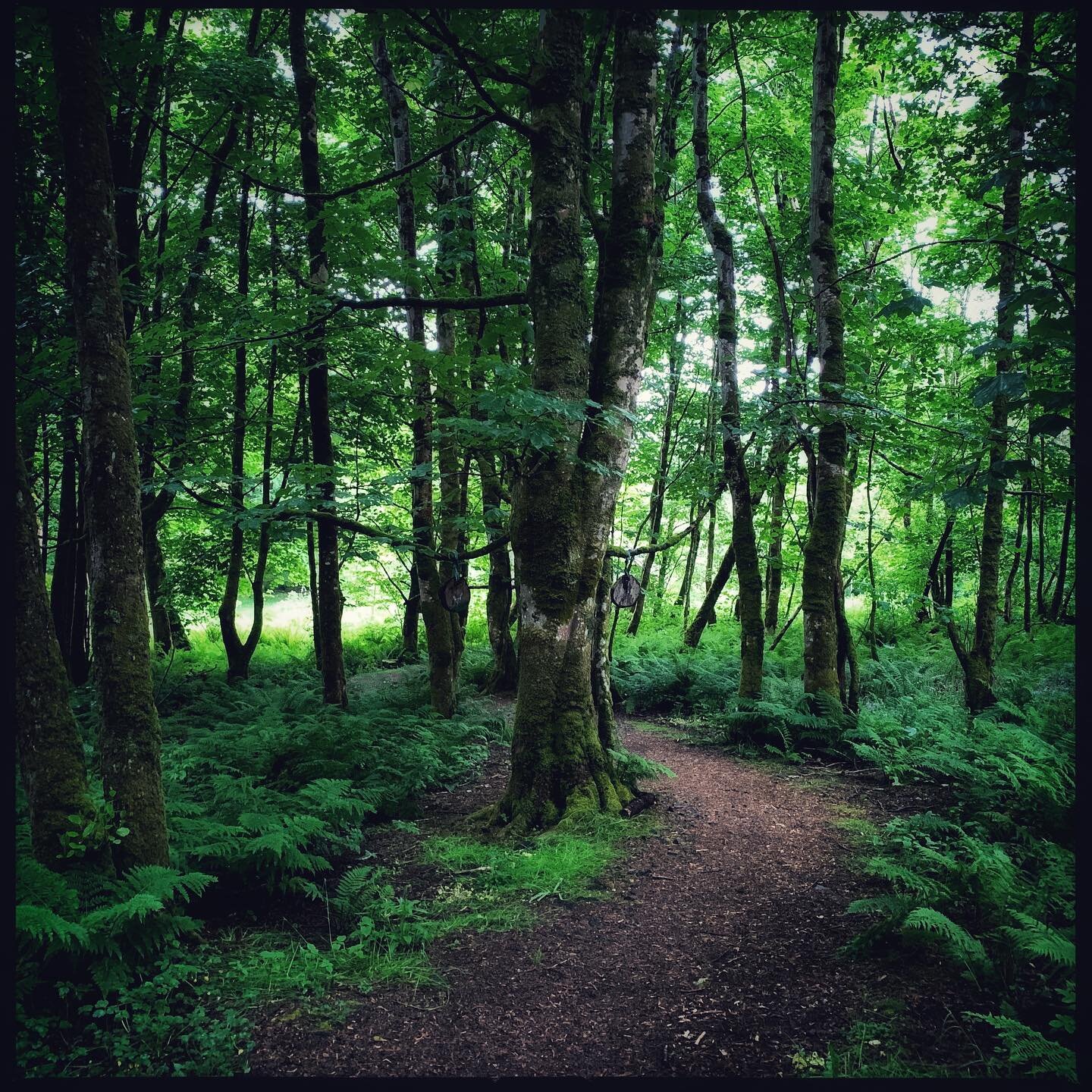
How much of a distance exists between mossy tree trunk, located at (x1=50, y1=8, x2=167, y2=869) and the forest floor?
155 centimetres

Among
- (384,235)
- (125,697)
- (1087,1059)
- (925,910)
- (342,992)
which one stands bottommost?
(342,992)

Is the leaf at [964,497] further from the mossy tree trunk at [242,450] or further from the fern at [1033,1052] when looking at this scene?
the mossy tree trunk at [242,450]

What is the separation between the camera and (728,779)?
754 centimetres

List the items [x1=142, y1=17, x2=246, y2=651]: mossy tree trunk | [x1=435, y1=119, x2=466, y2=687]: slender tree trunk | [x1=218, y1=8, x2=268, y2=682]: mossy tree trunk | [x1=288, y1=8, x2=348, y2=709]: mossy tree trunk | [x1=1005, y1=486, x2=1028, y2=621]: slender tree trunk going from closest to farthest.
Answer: [x1=435, y1=119, x2=466, y2=687]: slender tree trunk
[x1=288, y1=8, x2=348, y2=709]: mossy tree trunk
[x1=142, y1=17, x2=246, y2=651]: mossy tree trunk
[x1=218, y1=8, x2=268, y2=682]: mossy tree trunk
[x1=1005, y1=486, x2=1028, y2=621]: slender tree trunk

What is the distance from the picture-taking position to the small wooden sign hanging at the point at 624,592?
298 inches

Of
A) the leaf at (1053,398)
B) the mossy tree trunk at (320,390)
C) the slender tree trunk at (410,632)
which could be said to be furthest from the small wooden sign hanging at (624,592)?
the slender tree trunk at (410,632)

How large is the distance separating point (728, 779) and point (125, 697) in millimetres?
6234

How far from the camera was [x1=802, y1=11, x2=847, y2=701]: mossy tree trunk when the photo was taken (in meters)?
8.52

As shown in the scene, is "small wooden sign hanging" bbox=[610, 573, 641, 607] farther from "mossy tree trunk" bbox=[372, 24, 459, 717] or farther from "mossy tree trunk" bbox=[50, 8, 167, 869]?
"mossy tree trunk" bbox=[50, 8, 167, 869]

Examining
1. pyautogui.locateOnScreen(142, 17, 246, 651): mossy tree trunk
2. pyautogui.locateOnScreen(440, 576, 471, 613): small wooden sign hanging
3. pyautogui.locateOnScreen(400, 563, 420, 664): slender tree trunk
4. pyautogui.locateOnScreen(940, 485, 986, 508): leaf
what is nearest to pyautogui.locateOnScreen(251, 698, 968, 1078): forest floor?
pyautogui.locateOnScreen(940, 485, 986, 508): leaf

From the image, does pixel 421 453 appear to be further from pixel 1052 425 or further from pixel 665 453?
pixel 665 453

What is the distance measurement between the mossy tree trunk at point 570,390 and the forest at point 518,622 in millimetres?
39

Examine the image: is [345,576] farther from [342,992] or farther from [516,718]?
[342,992]

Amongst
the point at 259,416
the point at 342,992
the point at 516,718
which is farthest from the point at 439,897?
A: the point at 259,416
